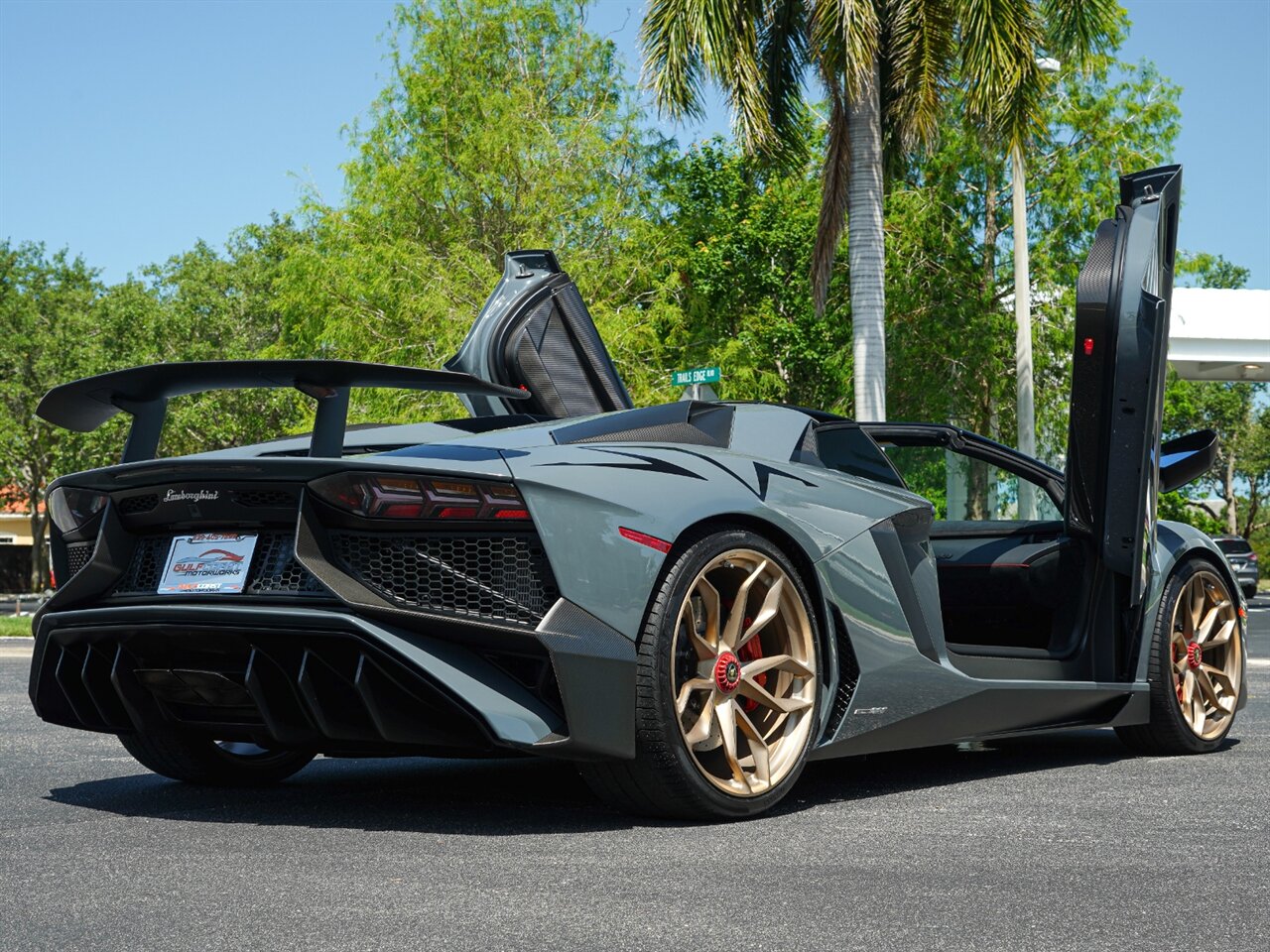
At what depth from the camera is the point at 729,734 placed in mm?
4406

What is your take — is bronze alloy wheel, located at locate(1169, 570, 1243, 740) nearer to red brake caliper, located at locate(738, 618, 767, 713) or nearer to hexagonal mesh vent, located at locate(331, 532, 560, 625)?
red brake caliper, located at locate(738, 618, 767, 713)

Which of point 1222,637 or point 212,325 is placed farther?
point 212,325

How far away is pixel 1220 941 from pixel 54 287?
4877 cm

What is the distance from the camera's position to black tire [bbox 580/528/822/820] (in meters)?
4.16

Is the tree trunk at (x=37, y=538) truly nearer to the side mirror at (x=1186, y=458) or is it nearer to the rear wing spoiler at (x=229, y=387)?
the side mirror at (x=1186, y=458)

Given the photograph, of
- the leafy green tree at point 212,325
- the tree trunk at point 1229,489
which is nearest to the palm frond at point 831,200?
the leafy green tree at point 212,325

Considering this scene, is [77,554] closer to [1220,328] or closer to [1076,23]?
[1076,23]

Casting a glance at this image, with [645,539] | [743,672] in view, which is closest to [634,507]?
[645,539]

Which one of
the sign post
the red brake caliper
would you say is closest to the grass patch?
the sign post

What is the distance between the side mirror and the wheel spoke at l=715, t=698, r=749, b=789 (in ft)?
8.92

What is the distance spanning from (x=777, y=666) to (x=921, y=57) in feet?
49.1

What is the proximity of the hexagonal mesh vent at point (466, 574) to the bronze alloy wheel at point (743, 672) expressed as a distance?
45cm

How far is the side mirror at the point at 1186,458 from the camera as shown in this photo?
21.2ft

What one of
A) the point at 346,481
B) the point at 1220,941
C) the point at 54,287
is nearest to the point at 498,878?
the point at 346,481
